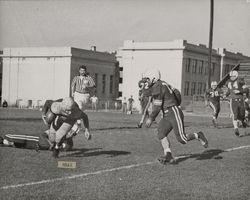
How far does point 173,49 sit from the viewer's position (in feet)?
186

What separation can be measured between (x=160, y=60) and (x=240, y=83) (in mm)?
42691

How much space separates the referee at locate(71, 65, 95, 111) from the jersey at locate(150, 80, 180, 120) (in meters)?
4.92

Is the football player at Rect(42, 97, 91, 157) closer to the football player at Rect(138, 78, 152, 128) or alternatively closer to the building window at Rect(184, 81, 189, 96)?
the football player at Rect(138, 78, 152, 128)

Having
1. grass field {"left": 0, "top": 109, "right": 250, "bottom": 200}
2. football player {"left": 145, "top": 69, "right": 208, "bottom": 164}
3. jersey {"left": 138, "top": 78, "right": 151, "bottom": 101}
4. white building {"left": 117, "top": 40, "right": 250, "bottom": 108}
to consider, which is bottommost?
grass field {"left": 0, "top": 109, "right": 250, "bottom": 200}

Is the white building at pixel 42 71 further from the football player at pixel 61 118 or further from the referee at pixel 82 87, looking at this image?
the football player at pixel 61 118

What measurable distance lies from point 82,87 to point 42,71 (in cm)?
4524

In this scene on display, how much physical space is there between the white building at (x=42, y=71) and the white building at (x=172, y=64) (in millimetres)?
4194

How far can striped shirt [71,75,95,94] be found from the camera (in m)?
13.6

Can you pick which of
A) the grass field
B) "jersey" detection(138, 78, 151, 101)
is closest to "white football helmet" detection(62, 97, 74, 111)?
the grass field

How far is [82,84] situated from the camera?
13.7 m

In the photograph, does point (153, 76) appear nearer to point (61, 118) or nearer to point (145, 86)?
point (145, 86)

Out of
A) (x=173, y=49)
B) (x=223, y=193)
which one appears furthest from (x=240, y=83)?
(x=173, y=49)

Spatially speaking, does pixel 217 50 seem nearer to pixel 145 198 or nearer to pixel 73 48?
pixel 73 48

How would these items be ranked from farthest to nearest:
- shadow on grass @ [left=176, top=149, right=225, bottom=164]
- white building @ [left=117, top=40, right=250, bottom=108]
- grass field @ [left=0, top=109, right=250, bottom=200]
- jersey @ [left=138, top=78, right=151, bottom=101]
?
white building @ [left=117, top=40, right=250, bottom=108] → shadow on grass @ [left=176, top=149, right=225, bottom=164] → jersey @ [left=138, top=78, right=151, bottom=101] → grass field @ [left=0, top=109, right=250, bottom=200]
